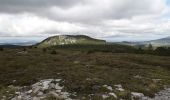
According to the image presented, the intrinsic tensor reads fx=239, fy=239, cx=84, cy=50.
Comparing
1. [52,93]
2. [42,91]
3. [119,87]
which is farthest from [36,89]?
[119,87]

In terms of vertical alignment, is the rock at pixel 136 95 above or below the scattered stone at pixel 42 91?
below

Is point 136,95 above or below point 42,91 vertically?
below

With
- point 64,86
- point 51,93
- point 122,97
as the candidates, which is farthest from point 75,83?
point 122,97

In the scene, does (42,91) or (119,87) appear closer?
(42,91)

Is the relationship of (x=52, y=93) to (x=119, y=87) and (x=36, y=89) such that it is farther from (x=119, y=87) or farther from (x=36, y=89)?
(x=119, y=87)

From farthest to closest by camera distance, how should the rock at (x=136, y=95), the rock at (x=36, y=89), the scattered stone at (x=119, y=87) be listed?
the scattered stone at (x=119, y=87) → the rock at (x=36, y=89) → the rock at (x=136, y=95)

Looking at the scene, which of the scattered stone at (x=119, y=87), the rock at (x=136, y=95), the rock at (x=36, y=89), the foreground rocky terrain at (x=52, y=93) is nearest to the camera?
the foreground rocky terrain at (x=52, y=93)

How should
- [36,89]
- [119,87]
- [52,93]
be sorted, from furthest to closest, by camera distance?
[119,87] < [36,89] < [52,93]

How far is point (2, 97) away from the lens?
76.1 ft

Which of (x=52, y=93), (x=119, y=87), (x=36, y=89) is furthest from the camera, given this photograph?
(x=119, y=87)

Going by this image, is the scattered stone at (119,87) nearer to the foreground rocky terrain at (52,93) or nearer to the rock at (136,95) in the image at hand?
the foreground rocky terrain at (52,93)

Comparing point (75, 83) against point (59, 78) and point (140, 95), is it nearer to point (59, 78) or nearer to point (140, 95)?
point (59, 78)

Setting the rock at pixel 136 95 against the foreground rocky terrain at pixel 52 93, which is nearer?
the foreground rocky terrain at pixel 52 93

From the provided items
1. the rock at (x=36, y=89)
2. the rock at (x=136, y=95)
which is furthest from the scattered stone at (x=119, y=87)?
the rock at (x=36, y=89)
